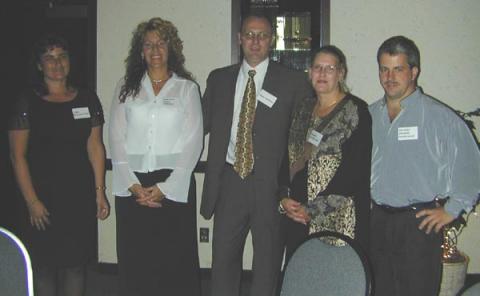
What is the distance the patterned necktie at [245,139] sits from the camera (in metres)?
2.78

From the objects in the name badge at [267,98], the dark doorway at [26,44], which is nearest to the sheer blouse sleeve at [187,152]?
Result: the name badge at [267,98]

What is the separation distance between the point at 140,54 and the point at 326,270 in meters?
1.72

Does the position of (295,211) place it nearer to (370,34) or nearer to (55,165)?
(55,165)

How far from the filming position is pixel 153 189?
2695mm

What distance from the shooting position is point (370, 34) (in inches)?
149

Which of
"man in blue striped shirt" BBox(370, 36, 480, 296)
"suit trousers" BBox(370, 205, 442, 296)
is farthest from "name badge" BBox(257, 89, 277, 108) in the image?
"suit trousers" BBox(370, 205, 442, 296)

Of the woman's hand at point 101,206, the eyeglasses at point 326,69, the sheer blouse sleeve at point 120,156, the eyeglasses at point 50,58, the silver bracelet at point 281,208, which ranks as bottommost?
the woman's hand at point 101,206

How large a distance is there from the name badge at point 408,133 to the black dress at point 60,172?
1698mm

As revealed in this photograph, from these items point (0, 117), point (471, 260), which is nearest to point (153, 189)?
point (0, 117)

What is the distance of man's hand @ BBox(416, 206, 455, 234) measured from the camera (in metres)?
2.17

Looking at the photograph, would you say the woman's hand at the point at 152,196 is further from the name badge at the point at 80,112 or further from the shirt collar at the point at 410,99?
the shirt collar at the point at 410,99

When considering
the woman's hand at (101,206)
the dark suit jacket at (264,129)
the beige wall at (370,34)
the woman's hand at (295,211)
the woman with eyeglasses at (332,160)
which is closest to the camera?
the woman with eyeglasses at (332,160)

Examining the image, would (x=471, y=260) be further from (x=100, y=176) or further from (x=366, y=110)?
(x=100, y=176)

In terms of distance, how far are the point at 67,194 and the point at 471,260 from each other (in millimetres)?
3119
